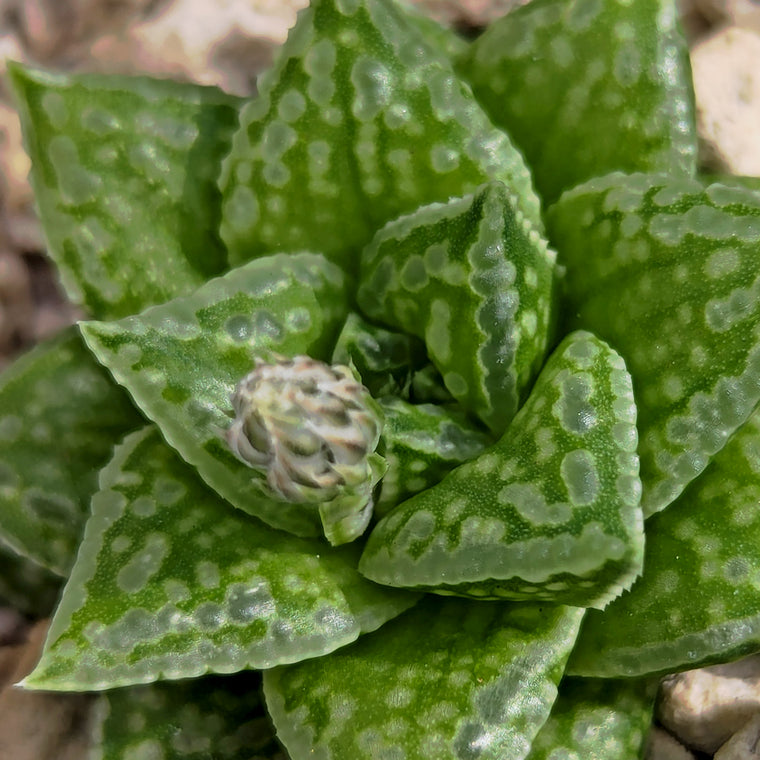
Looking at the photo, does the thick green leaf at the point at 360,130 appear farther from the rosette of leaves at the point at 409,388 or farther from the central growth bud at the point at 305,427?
the central growth bud at the point at 305,427

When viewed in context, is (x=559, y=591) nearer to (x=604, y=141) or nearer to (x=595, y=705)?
(x=595, y=705)

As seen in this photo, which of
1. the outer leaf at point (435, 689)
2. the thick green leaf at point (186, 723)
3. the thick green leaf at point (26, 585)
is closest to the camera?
the outer leaf at point (435, 689)

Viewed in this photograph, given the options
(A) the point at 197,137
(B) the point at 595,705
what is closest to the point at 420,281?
(A) the point at 197,137

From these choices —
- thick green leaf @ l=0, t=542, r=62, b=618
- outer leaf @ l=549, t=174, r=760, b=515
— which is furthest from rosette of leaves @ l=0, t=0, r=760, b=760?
thick green leaf @ l=0, t=542, r=62, b=618

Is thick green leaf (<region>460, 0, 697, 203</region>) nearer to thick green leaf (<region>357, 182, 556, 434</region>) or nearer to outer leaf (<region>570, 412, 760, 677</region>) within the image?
thick green leaf (<region>357, 182, 556, 434</region>)

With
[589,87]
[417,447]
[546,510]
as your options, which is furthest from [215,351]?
[589,87]

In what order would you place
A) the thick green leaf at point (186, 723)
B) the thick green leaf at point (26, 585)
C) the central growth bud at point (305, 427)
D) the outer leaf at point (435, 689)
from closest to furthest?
the central growth bud at point (305, 427)
the outer leaf at point (435, 689)
the thick green leaf at point (186, 723)
the thick green leaf at point (26, 585)

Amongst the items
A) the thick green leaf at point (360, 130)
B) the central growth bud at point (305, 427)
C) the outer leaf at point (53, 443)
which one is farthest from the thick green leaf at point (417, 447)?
the outer leaf at point (53, 443)
